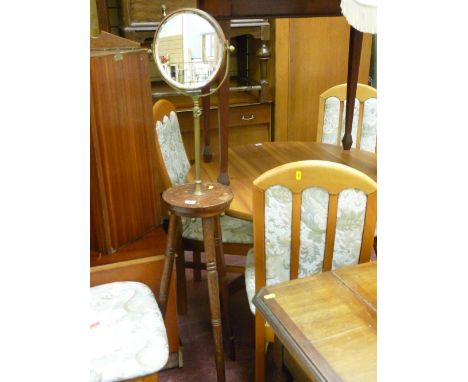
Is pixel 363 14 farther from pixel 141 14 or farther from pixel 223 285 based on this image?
pixel 141 14

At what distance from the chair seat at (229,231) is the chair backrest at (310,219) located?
47 centimetres

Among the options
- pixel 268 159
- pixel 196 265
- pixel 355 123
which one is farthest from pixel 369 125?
pixel 196 265

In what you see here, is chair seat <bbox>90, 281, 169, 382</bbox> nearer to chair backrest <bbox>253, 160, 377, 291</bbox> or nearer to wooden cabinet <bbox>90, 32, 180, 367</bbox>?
wooden cabinet <bbox>90, 32, 180, 367</bbox>

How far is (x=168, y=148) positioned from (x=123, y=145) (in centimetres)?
37

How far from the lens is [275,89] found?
291 centimetres

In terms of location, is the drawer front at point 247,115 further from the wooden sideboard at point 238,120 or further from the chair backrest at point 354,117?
the chair backrest at point 354,117

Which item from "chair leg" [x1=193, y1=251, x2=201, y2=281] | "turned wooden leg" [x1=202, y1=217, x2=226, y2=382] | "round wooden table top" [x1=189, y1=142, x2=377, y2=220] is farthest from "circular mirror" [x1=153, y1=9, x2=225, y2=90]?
"chair leg" [x1=193, y1=251, x2=201, y2=281]

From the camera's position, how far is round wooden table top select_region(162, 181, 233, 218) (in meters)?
1.24

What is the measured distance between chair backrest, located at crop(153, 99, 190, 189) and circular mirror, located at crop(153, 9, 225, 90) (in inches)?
20.6

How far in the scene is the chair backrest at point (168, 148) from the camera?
1.73 m

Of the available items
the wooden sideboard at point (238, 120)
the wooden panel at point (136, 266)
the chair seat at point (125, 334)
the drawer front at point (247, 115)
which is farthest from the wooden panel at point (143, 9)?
the chair seat at point (125, 334)

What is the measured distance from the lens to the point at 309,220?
4.32ft
